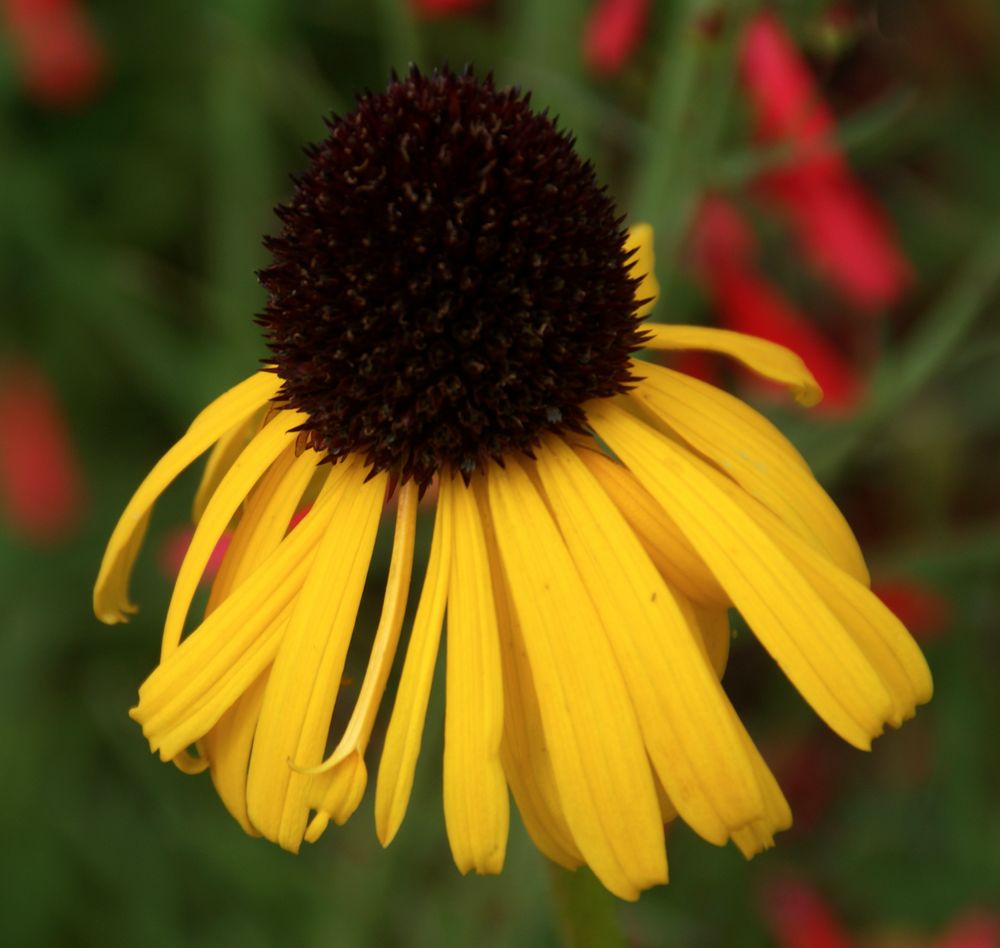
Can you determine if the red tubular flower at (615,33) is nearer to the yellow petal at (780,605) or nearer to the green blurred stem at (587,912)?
the yellow petal at (780,605)

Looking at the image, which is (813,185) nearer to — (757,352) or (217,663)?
(757,352)

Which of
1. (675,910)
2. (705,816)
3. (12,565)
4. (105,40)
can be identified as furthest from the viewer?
(105,40)

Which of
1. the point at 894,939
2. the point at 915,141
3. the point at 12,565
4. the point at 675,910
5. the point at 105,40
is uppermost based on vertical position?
the point at 915,141

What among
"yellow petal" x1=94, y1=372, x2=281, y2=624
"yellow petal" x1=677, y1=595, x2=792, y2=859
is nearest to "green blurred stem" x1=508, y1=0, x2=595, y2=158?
"yellow petal" x1=94, y1=372, x2=281, y2=624

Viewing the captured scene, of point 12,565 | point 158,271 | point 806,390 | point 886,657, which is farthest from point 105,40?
point 886,657

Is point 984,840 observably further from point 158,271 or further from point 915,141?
point 158,271
